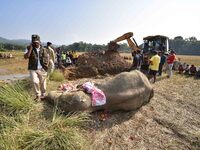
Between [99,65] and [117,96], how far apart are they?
21.5 feet

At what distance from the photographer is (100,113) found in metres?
8.02

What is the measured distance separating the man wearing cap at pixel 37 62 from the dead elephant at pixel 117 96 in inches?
17.8

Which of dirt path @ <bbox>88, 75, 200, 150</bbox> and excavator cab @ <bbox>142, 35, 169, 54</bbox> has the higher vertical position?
excavator cab @ <bbox>142, 35, 169, 54</bbox>

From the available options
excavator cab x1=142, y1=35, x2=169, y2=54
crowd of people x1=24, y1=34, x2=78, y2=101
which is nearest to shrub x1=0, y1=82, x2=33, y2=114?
crowd of people x1=24, y1=34, x2=78, y2=101

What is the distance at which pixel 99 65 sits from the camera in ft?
47.9

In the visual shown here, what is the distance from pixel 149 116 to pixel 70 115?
2.41 m

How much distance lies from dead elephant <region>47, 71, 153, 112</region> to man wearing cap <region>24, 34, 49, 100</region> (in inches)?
17.8

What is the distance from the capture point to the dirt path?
22.6ft

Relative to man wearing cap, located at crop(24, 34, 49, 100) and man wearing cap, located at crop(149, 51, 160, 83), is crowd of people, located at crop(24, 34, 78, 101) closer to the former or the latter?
man wearing cap, located at crop(24, 34, 49, 100)

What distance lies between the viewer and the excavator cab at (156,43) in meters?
20.0

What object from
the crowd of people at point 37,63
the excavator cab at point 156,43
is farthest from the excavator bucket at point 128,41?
the crowd of people at point 37,63

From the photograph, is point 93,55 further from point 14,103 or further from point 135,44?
point 14,103

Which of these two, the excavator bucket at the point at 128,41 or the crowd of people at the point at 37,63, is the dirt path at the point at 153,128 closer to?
the crowd of people at the point at 37,63

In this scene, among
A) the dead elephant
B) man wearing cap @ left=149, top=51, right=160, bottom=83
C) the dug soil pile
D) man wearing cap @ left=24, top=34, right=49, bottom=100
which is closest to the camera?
the dead elephant
